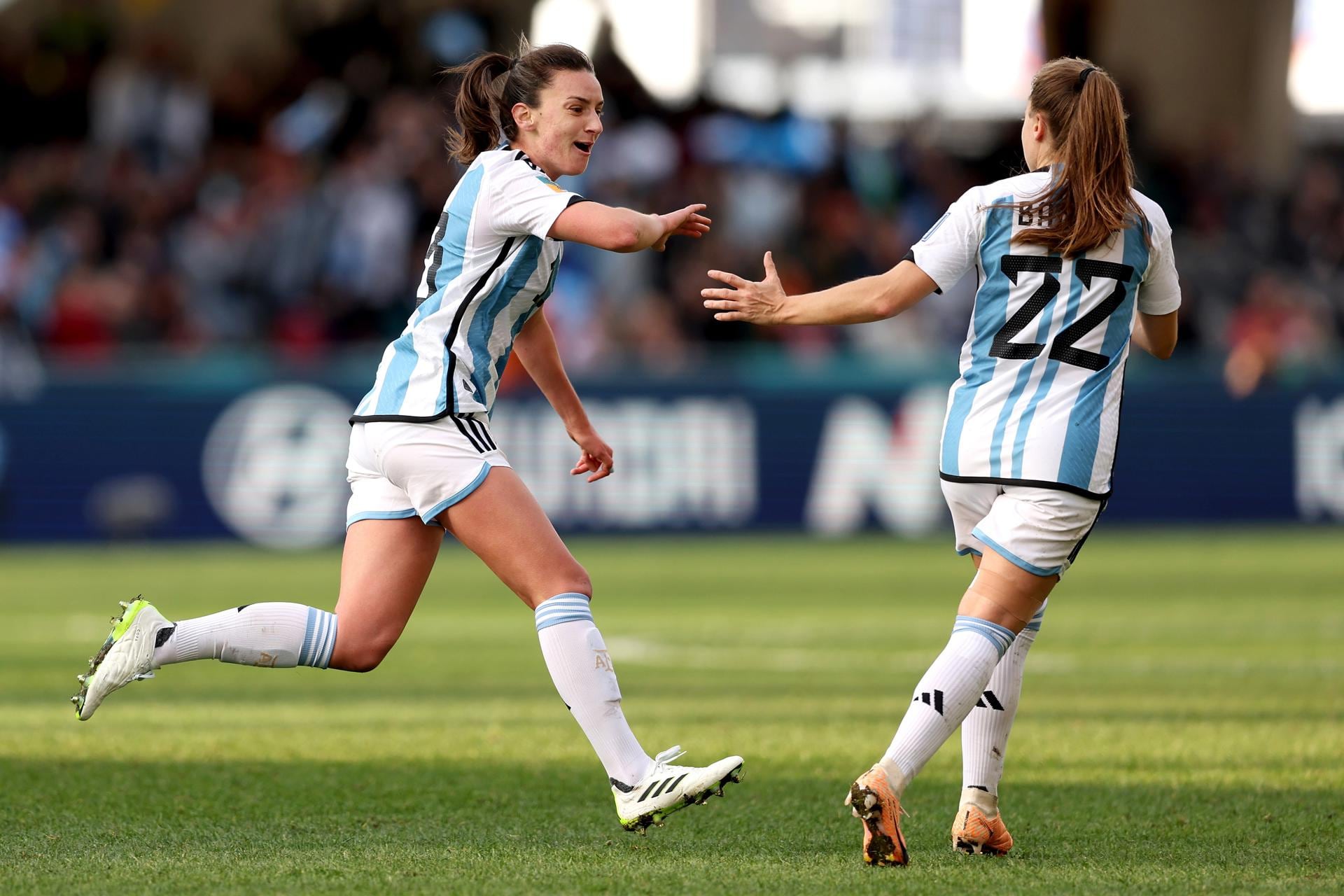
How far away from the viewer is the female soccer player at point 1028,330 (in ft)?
15.6

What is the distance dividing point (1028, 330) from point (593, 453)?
149cm

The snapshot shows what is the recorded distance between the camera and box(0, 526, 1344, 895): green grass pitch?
15.3 ft

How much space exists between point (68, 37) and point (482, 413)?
1625cm

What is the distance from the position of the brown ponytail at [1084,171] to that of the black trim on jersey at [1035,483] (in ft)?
1.84

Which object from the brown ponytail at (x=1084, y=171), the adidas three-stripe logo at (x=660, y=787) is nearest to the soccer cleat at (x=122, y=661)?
the adidas three-stripe logo at (x=660, y=787)

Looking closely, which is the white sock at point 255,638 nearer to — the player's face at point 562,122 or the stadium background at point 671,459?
the stadium background at point 671,459

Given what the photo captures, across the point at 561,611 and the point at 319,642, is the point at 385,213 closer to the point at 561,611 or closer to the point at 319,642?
the point at 319,642

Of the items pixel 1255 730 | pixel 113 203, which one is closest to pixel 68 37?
pixel 113 203

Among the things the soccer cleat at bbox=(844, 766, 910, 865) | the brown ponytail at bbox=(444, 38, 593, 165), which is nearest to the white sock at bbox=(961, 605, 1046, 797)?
the soccer cleat at bbox=(844, 766, 910, 865)

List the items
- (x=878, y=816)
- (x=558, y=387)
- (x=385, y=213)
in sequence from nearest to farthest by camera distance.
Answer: (x=878, y=816) < (x=558, y=387) < (x=385, y=213)

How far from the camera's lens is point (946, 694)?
4754 mm

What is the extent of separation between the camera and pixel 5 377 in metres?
16.3

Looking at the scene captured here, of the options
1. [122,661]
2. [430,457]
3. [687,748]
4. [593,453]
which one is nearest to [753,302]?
[430,457]

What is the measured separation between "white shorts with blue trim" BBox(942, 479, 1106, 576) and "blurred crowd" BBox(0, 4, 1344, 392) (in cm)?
1254
